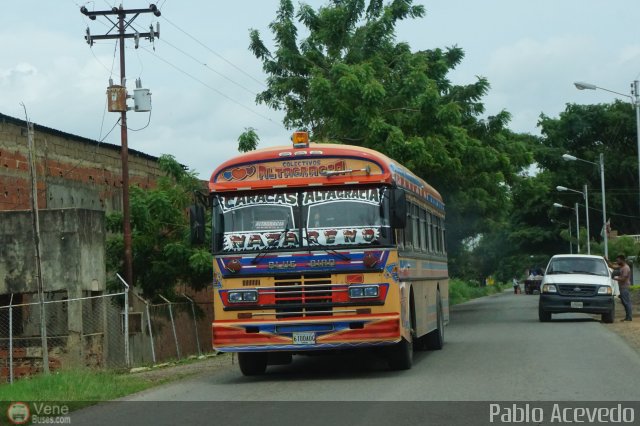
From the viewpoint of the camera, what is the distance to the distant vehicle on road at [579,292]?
27.4 meters

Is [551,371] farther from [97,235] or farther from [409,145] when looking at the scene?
[409,145]

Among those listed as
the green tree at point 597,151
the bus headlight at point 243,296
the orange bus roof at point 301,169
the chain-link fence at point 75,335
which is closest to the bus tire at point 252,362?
the bus headlight at point 243,296

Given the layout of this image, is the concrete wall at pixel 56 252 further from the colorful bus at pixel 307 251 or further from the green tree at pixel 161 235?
the colorful bus at pixel 307 251

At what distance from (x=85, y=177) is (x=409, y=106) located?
378 inches

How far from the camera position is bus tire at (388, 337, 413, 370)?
49.9 feet

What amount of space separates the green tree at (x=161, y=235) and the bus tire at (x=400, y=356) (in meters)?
12.4

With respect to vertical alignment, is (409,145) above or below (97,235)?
above

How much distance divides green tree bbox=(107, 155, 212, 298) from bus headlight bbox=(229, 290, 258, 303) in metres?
12.8

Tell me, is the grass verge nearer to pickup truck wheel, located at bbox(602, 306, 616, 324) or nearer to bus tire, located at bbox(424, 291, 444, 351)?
bus tire, located at bbox(424, 291, 444, 351)

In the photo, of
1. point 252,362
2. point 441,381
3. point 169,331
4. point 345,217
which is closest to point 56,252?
point 169,331

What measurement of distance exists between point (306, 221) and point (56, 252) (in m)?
9.30

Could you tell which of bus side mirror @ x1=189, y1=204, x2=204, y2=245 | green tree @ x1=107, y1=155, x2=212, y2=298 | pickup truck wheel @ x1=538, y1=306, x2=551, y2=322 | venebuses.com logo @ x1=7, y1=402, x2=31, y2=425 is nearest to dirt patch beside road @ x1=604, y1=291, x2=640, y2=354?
pickup truck wheel @ x1=538, y1=306, x2=551, y2=322

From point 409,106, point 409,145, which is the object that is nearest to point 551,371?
point 409,145

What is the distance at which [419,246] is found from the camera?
1772 centimetres
